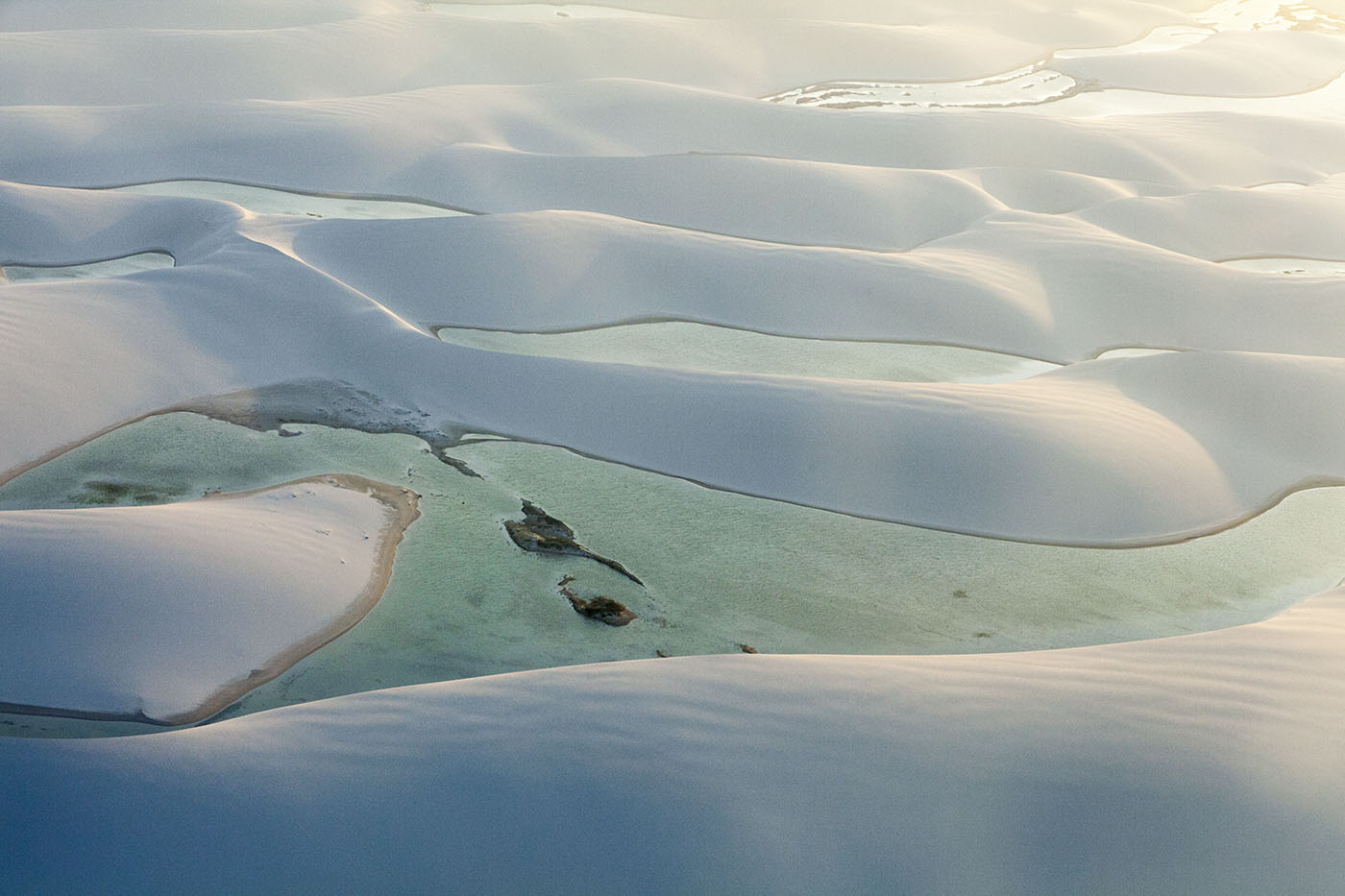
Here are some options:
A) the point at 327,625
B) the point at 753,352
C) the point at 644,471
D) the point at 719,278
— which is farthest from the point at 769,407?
the point at 327,625

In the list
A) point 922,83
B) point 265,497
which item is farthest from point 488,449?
point 922,83

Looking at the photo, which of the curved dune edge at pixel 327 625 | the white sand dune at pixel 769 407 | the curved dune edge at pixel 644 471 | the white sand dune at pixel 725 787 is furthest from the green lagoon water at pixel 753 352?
the white sand dune at pixel 725 787

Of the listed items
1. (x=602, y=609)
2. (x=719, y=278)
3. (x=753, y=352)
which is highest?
(x=719, y=278)

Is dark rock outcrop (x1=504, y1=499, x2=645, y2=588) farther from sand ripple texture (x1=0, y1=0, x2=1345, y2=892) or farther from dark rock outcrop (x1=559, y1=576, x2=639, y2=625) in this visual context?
sand ripple texture (x1=0, y1=0, x2=1345, y2=892)

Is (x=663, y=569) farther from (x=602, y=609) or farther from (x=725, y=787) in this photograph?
(x=725, y=787)

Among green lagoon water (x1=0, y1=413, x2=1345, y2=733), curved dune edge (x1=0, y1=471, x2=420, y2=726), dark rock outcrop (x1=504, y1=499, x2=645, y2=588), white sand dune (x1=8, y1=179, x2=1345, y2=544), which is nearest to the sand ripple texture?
white sand dune (x1=8, y1=179, x2=1345, y2=544)

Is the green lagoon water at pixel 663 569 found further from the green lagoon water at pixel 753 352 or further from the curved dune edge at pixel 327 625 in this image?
the green lagoon water at pixel 753 352
